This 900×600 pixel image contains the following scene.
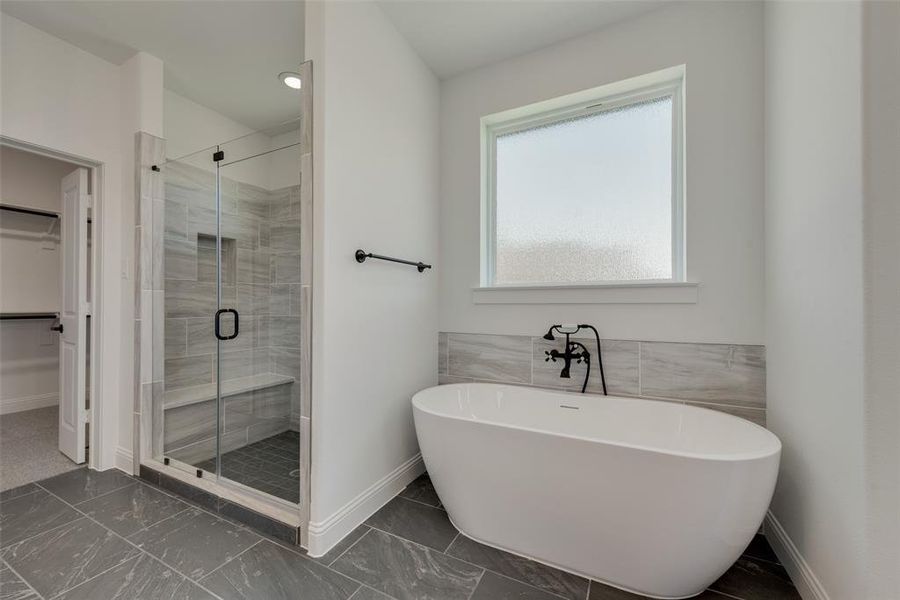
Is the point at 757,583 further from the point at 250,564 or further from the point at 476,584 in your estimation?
the point at 250,564

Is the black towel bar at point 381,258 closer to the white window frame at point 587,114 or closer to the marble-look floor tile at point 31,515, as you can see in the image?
the white window frame at point 587,114

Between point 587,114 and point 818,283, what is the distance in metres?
1.53

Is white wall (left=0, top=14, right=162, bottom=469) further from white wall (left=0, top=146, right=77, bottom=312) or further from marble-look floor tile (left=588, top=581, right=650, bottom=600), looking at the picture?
marble-look floor tile (left=588, top=581, right=650, bottom=600)

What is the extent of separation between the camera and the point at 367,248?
1.82 meters

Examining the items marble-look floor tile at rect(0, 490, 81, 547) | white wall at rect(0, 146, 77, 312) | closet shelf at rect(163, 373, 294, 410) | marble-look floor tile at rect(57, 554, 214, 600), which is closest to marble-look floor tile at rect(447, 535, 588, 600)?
marble-look floor tile at rect(57, 554, 214, 600)

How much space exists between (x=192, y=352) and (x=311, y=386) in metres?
1.45

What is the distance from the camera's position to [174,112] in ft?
8.53

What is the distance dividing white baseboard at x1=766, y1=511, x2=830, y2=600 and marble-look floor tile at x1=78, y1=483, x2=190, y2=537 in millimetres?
2668

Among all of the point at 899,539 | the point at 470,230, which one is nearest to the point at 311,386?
the point at 470,230

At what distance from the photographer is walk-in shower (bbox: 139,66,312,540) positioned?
2.17 m

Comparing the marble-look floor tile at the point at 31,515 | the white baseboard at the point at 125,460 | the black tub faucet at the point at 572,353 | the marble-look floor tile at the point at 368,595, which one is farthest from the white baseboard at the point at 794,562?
the white baseboard at the point at 125,460

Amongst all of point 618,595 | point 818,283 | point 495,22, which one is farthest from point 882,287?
point 495,22

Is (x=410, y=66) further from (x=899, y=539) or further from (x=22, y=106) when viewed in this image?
(x=899, y=539)

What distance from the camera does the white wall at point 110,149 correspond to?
6.82 feet
